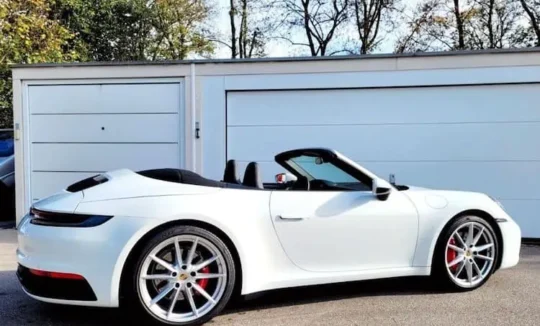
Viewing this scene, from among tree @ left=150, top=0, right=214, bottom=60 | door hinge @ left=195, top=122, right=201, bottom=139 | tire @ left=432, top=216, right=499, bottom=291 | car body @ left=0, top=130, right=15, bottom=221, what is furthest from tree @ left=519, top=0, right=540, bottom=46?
car body @ left=0, top=130, right=15, bottom=221

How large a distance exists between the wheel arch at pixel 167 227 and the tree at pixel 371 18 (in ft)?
70.4

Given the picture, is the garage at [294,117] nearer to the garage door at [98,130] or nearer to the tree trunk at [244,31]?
the garage door at [98,130]

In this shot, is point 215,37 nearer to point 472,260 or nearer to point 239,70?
point 239,70

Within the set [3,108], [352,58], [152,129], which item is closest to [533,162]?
[352,58]

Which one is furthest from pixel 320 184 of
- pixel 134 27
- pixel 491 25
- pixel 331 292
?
pixel 134 27

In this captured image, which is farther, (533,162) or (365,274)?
(533,162)

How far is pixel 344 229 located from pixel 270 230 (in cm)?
60

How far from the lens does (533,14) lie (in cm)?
1961

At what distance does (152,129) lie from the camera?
7844mm

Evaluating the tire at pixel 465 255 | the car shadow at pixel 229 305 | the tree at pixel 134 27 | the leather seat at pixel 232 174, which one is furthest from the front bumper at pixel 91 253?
the tree at pixel 134 27

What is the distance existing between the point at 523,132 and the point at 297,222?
497 centimetres

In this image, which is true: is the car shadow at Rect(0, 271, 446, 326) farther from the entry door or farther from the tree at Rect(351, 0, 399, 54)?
the tree at Rect(351, 0, 399, 54)

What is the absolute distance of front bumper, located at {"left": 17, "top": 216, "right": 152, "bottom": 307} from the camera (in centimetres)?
325

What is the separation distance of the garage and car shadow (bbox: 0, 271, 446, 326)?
3.12 meters
